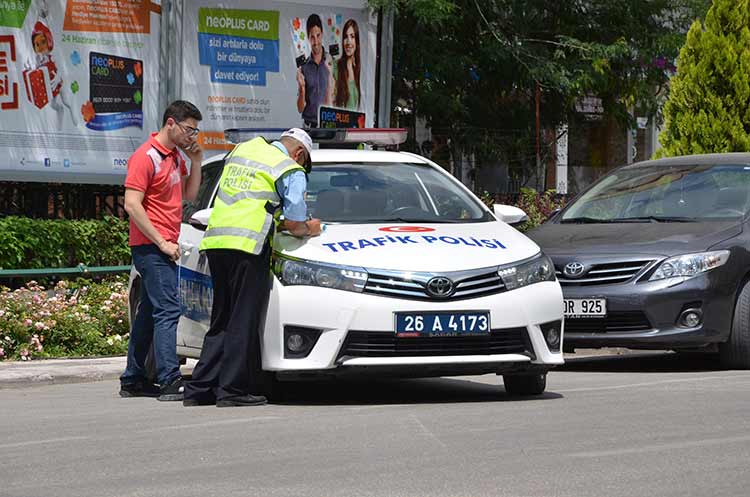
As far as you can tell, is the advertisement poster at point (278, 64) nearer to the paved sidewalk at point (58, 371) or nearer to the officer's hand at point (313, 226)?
the paved sidewalk at point (58, 371)

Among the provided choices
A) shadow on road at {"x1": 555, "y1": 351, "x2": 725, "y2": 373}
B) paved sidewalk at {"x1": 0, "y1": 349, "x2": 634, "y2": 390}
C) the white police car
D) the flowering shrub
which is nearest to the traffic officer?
the white police car

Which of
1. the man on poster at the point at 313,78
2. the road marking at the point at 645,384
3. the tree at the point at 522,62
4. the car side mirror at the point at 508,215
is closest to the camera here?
the road marking at the point at 645,384

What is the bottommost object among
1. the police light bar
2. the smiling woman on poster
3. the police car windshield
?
the police car windshield

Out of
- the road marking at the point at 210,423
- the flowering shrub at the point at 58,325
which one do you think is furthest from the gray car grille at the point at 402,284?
the flowering shrub at the point at 58,325

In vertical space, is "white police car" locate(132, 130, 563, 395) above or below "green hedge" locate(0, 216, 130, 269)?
above

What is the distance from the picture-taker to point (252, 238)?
977 centimetres

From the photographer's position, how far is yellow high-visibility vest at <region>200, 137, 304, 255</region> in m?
9.79

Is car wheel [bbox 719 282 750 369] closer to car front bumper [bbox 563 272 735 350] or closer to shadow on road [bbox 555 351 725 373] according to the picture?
car front bumper [bbox 563 272 735 350]

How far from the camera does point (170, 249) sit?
10414mm

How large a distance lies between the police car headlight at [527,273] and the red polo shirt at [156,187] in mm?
2227

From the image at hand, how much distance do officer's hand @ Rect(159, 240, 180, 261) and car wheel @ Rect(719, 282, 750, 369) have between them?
430 centimetres

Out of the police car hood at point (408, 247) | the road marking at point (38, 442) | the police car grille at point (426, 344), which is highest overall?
the police car hood at point (408, 247)

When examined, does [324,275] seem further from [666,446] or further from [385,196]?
[666,446]

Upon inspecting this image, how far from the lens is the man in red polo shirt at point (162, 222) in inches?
410
